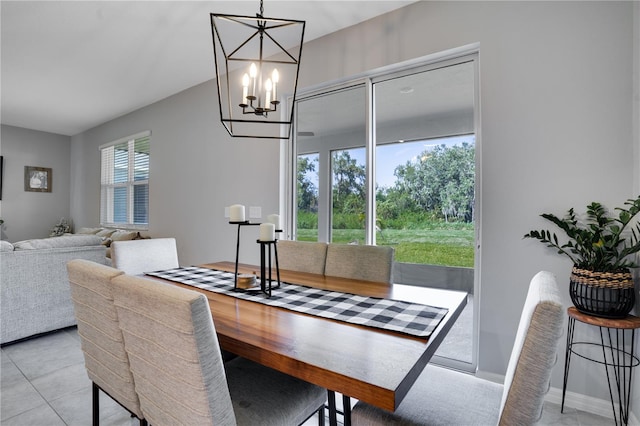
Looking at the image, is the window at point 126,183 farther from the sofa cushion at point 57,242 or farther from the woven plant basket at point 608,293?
the woven plant basket at point 608,293

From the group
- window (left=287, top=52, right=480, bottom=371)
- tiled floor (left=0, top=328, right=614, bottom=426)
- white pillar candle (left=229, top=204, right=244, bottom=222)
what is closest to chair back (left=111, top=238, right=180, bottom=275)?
tiled floor (left=0, top=328, right=614, bottom=426)

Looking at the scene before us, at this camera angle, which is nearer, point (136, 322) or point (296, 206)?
point (136, 322)

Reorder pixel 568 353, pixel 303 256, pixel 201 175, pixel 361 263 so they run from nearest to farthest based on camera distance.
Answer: pixel 568 353 → pixel 361 263 → pixel 303 256 → pixel 201 175

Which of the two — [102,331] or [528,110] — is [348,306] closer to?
[102,331]

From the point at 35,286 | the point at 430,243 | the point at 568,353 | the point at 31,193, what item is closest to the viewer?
the point at 568,353

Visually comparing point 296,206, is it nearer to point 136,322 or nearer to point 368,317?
point 368,317

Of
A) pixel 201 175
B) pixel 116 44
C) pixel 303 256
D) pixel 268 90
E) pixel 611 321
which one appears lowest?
pixel 611 321

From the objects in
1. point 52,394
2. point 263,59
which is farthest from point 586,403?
point 52,394

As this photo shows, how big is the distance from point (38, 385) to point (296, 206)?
7.29 ft

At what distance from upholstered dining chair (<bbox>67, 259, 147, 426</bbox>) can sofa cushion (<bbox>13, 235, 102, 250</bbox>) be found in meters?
1.92

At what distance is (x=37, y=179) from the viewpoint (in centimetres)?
585

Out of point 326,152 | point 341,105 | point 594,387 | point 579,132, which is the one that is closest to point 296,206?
point 326,152

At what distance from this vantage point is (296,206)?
10.2ft

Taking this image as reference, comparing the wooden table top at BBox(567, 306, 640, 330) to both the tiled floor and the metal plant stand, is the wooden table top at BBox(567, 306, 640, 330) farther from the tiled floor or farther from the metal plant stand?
the tiled floor
